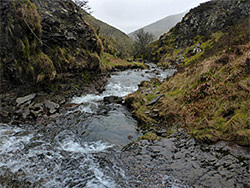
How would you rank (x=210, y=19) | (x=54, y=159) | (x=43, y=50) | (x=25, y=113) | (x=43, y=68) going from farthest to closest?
(x=210, y=19) < (x=43, y=50) < (x=43, y=68) < (x=25, y=113) < (x=54, y=159)

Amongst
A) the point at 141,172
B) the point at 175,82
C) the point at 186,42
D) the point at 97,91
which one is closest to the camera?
the point at 141,172

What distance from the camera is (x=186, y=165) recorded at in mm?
4203

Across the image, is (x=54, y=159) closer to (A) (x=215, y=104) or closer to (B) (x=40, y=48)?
(A) (x=215, y=104)

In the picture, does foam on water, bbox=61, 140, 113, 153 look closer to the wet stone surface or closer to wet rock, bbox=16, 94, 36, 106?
the wet stone surface

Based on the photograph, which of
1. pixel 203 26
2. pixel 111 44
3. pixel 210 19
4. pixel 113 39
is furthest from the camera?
pixel 113 39

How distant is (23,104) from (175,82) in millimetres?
11092

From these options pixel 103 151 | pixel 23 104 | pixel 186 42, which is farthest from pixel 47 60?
pixel 186 42

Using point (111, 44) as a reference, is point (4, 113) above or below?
below

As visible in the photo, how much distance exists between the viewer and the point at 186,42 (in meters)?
49.4

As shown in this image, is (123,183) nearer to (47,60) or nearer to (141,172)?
(141,172)

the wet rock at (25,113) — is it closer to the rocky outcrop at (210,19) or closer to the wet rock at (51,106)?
the wet rock at (51,106)

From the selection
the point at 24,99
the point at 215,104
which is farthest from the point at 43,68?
the point at 215,104

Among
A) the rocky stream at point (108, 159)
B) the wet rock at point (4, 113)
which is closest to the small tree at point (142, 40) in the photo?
the wet rock at point (4, 113)

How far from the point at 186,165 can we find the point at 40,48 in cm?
1315
